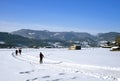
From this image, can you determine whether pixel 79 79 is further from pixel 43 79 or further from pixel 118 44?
pixel 118 44

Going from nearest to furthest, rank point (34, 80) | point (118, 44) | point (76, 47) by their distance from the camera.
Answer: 1. point (34, 80)
2. point (118, 44)
3. point (76, 47)

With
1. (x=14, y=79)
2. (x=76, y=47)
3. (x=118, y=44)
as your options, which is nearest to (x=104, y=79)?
(x=14, y=79)

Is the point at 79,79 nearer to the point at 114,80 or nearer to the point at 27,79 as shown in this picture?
the point at 114,80

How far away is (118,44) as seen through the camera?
76312 mm

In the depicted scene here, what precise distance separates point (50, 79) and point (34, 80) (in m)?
1.31

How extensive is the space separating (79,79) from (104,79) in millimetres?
1870

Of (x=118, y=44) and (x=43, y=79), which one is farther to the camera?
(x=118, y=44)

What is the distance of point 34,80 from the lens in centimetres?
1738

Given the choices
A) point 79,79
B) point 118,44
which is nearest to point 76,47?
point 118,44

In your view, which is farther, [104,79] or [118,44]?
[118,44]

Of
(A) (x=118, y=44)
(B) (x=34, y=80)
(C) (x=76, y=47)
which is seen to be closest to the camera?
(B) (x=34, y=80)

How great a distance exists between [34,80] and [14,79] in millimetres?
1596

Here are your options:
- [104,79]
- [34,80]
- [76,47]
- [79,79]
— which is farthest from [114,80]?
[76,47]

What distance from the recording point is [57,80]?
1759 centimetres
